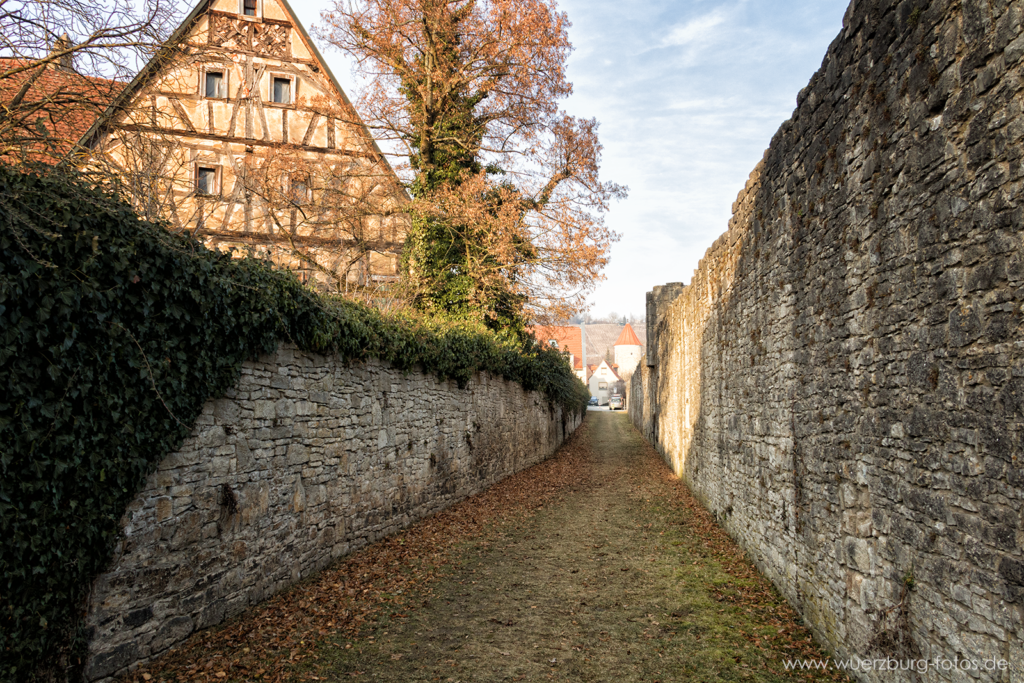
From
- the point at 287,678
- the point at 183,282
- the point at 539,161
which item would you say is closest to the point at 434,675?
the point at 287,678

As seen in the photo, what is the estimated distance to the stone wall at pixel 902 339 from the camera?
317 centimetres

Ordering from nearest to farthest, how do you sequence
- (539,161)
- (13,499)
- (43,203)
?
(13,499), (43,203), (539,161)

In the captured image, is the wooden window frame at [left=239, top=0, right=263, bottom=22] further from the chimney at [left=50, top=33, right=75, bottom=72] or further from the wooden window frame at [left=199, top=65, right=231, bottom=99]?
the chimney at [left=50, top=33, right=75, bottom=72]

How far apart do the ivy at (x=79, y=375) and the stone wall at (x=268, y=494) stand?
0.31 metres

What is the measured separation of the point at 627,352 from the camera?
84.0 metres

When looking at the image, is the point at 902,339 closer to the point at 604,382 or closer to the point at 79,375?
the point at 79,375

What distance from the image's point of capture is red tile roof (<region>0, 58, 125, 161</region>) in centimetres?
516

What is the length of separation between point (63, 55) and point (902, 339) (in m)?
6.80

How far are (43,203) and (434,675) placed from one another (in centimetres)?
424

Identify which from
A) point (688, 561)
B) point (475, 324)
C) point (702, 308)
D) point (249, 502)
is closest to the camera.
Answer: point (249, 502)

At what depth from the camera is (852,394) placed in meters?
5.00

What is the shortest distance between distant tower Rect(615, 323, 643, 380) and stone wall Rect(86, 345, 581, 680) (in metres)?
73.6

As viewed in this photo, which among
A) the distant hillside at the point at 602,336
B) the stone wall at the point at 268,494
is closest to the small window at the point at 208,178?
the stone wall at the point at 268,494

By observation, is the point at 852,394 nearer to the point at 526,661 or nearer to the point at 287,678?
the point at 526,661
